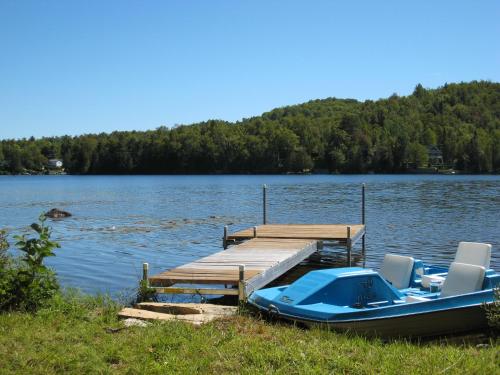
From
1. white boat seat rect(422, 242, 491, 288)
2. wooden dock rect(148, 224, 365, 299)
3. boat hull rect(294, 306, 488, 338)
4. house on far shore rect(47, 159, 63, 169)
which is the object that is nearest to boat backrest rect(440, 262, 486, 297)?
Answer: boat hull rect(294, 306, 488, 338)

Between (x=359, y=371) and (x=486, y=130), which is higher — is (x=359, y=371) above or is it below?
below

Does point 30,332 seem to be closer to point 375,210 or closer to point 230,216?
point 230,216

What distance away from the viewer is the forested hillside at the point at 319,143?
14525 cm

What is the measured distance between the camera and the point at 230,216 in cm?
3769

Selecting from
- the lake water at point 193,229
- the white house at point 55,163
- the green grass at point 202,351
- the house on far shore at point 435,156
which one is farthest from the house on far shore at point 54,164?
the green grass at point 202,351

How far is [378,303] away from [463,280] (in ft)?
4.98

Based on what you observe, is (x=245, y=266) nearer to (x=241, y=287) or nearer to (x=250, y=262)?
(x=250, y=262)

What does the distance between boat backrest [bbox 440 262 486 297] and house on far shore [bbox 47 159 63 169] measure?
7191 inches

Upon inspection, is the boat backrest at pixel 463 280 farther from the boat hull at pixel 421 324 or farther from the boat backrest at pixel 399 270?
the boat backrest at pixel 399 270

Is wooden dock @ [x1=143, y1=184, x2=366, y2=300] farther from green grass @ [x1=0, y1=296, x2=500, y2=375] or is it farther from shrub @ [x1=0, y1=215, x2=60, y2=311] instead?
green grass @ [x1=0, y1=296, x2=500, y2=375]

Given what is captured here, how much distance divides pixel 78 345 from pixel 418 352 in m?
4.20

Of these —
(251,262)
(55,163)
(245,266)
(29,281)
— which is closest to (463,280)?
(245,266)

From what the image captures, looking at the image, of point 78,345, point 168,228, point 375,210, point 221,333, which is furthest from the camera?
point 375,210

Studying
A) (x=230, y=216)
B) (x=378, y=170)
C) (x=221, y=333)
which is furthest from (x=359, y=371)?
(x=378, y=170)
